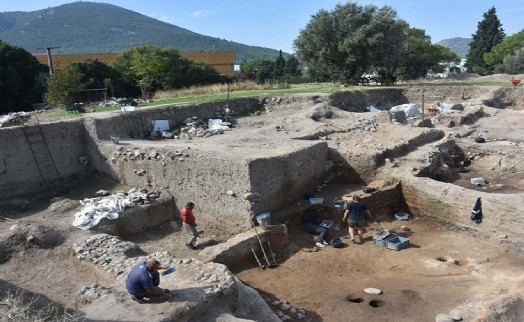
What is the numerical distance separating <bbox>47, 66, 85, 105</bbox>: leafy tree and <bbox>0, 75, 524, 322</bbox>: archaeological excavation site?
4070mm

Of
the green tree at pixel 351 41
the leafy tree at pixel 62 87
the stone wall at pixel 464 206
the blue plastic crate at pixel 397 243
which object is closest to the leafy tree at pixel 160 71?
the leafy tree at pixel 62 87

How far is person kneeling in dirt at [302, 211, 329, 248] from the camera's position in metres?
9.81

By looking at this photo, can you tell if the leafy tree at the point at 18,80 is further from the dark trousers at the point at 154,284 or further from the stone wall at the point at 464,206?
the stone wall at the point at 464,206

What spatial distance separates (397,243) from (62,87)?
1566cm

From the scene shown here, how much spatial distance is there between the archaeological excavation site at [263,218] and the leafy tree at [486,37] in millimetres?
35692

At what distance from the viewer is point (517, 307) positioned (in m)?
6.15

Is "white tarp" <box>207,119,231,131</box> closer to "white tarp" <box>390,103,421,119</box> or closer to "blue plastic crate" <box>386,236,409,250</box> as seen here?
"blue plastic crate" <box>386,236,409,250</box>

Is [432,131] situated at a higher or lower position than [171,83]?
lower

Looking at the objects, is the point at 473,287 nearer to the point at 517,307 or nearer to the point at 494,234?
the point at 517,307

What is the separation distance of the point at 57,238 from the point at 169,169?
10.8 ft

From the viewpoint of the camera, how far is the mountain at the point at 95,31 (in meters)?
148

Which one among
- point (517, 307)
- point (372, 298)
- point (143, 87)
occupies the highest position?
point (143, 87)

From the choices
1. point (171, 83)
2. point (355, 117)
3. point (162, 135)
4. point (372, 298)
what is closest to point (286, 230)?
point (372, 298)

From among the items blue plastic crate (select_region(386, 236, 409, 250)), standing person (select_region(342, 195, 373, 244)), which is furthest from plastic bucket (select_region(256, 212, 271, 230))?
blue plastic crate (select_region(386, 236, 409, 250))
